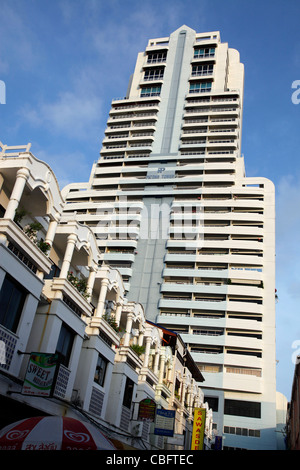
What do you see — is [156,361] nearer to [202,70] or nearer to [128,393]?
[128,393]

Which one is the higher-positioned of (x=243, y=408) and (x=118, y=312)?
(x=243, y=408)

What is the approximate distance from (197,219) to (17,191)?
70572 mm

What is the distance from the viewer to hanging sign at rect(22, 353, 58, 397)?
1577 cm

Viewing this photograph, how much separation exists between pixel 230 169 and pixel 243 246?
18.0 metres

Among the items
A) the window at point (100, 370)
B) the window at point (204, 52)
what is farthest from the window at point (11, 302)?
the window at point (204, 52)

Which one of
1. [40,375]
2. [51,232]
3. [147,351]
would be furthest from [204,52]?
[40,375]

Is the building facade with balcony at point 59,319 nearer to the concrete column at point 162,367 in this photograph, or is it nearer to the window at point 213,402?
the concrete column at point 162,367

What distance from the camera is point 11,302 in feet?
56.0

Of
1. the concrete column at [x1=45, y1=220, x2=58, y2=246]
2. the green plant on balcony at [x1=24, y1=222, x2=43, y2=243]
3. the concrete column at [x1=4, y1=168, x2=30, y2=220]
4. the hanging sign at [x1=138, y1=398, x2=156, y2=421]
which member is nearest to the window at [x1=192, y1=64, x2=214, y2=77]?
the hanging sign at [x1=138, y1=398, x2=156, y2=421]

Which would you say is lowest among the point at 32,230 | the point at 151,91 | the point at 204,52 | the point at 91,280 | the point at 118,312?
the point at 32,230

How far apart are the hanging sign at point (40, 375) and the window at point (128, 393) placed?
13186 mm

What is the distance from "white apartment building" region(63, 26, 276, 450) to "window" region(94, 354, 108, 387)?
4956 centimetres

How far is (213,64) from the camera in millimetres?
104062
